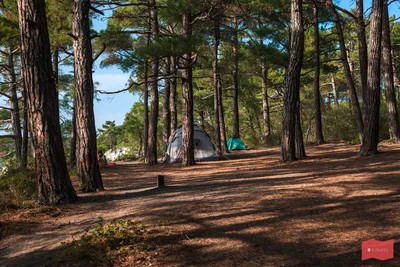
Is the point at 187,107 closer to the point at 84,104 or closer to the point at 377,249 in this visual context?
the point at 84,104

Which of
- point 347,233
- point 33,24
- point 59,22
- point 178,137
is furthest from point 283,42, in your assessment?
point 347,233

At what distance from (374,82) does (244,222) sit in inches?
271

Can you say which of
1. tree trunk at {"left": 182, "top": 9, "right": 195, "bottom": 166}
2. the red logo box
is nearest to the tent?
tree trunk at {"left": 182, "top": 9, "right": 195, "bottom": 166}

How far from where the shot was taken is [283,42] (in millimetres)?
15359

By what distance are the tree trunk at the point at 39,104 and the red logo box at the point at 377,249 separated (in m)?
4.89

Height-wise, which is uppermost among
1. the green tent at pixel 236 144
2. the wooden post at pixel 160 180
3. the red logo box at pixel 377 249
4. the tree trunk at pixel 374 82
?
the tree trunk at pixel 374 82

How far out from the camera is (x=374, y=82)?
28.5 feet

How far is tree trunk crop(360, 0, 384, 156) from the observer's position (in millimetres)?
8625

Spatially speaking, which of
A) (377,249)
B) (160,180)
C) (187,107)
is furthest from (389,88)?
(377,249)

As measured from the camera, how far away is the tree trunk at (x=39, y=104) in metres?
5.62

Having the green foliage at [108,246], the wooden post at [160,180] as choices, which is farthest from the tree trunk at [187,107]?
the green foliage at [108,246]

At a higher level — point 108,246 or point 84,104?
point 84,104

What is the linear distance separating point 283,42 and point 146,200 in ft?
40.1

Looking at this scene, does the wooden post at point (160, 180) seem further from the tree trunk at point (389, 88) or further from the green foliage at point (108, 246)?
the tree trunk at point (389, 88)
